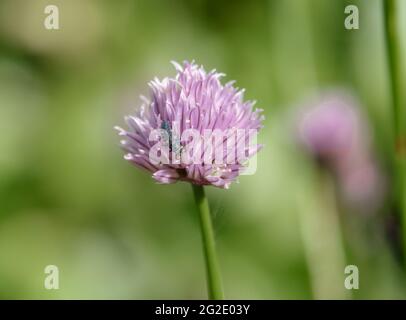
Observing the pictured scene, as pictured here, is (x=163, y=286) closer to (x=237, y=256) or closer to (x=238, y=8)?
(x=237, y=256)

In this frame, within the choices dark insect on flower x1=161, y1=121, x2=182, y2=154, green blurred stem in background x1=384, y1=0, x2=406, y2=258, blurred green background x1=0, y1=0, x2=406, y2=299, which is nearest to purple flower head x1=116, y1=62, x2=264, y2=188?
dark insect on flower x1=161, y1=121, x2=182, y2=154

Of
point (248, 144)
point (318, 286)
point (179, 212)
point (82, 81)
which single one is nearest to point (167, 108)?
point (248, 144)

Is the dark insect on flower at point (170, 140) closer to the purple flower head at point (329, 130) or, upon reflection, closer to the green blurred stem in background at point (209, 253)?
the green blurred stem in background at point (209, 253)

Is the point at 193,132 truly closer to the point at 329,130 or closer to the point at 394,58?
the point at 394,58

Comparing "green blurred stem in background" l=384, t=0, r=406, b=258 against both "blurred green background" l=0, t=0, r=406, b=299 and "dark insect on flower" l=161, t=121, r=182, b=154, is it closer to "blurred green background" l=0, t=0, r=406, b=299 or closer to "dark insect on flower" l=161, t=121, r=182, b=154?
"dark insect on flower" l=161, t=121, r=182, b=154

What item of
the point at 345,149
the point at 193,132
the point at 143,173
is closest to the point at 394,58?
the point at 193,132

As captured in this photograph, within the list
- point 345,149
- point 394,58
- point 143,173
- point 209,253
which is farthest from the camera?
point 143,173
